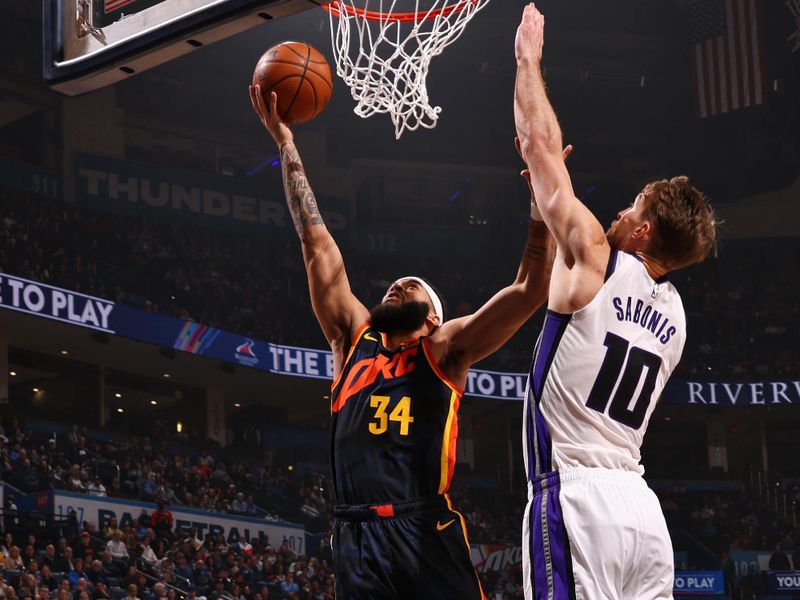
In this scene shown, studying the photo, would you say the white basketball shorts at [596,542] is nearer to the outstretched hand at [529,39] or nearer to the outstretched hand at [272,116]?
the outstretched hand at [529,39]

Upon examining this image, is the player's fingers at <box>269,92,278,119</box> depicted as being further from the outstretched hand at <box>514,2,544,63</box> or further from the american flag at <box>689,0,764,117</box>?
the american flag at <box>689,0,764,117</box>

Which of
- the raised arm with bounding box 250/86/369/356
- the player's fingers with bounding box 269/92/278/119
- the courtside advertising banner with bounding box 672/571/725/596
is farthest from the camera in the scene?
the courtside advertising banner with bounding box 672/571/725/596

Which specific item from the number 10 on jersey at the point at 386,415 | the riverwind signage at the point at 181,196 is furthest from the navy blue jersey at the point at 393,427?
the riverwind signage at the point at 181,196

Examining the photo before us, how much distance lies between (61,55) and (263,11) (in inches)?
43.2

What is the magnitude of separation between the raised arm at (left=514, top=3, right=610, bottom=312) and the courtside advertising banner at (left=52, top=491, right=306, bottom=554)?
12.7m

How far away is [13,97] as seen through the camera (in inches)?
869

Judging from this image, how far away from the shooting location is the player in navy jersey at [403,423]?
361cm

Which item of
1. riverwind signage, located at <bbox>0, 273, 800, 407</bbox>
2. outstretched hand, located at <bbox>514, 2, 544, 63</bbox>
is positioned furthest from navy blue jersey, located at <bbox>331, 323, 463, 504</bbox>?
riverwind signage, located at <bbox>0, 273, 800, 407</bbox>

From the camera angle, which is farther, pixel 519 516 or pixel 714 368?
pixel 714 368

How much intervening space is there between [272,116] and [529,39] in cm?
158

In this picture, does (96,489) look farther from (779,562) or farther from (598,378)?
(598,378)

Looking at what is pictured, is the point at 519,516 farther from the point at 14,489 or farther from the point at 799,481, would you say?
the point at 14,489

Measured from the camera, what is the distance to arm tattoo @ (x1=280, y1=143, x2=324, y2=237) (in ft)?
14.1

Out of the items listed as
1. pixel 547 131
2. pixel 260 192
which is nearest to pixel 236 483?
pixel 260 192
